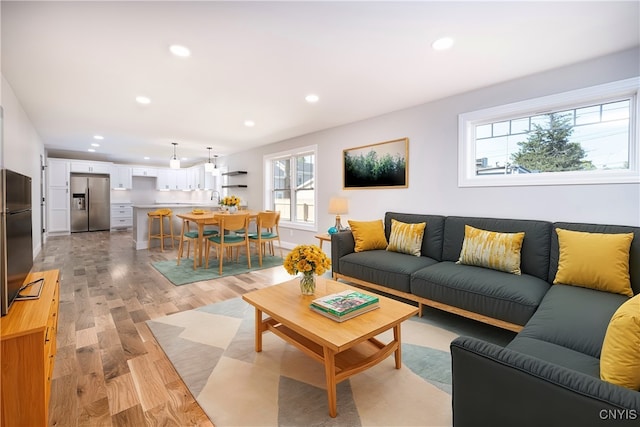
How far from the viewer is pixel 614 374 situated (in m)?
0.90

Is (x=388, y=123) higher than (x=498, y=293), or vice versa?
(x=388, y=123)

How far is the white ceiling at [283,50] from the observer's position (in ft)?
6.17

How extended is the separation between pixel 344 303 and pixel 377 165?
9.21 feet

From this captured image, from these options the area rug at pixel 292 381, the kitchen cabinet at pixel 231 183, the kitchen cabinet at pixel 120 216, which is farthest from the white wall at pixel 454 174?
the kitchen cabinet at pixel 120 216

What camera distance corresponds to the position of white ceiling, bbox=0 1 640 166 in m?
1.88

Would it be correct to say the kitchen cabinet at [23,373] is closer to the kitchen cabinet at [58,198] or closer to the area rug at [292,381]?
the area rug at [292,381]

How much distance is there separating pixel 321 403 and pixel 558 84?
11.2ft

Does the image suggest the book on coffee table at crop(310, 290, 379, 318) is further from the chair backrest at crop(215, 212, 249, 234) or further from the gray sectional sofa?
the chair backrest at crop(215, 212, 249, 234)

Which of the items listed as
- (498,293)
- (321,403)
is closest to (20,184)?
(321,403)

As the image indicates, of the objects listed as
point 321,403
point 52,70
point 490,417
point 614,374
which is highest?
point 52,70

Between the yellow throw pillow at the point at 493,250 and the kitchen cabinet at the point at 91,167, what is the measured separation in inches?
399

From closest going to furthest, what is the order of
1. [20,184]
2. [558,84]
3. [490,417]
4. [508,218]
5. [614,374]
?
[614,374]
[490,417]
[20,184]
[558,84]
[508,218]

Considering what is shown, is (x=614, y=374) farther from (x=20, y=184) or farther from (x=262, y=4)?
(x=20, y=184)

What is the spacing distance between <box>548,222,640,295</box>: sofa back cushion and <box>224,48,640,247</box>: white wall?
0.26m
